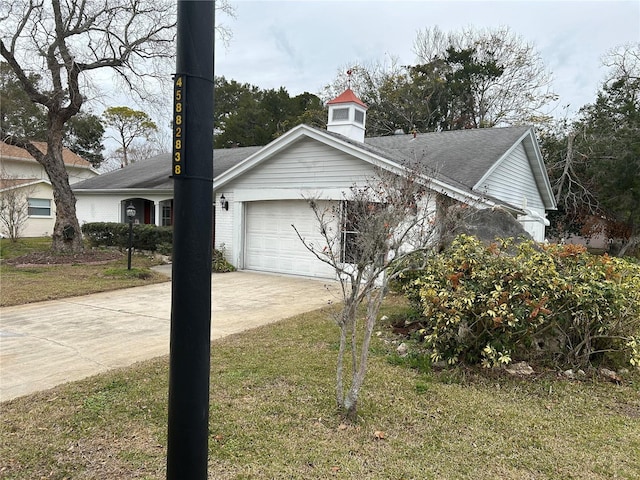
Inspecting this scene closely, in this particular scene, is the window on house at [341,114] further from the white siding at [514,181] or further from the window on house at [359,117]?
the white siding at [514,181]

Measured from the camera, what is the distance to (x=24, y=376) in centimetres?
457

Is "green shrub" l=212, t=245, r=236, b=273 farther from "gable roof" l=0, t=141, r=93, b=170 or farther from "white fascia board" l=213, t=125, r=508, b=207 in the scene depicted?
"gable roof" l=0, t=141, r=93, b=170

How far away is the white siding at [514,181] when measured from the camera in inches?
455

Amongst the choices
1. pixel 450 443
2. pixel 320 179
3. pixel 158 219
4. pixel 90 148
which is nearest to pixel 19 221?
pixel 158 219

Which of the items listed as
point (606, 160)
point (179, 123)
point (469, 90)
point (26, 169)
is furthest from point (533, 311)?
point (26, 169)

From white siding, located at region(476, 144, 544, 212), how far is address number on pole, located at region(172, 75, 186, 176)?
9239 mm

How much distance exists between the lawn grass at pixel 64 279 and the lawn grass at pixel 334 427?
16.9 feet

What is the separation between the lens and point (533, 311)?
4328 mm

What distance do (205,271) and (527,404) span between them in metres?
3.41

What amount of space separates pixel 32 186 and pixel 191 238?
81.4ft

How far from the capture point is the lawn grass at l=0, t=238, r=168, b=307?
8.65 metres

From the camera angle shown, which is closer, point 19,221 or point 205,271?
point 205,271

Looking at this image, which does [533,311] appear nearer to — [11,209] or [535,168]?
[535,168]

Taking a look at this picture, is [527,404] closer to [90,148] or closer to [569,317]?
[569,317]
